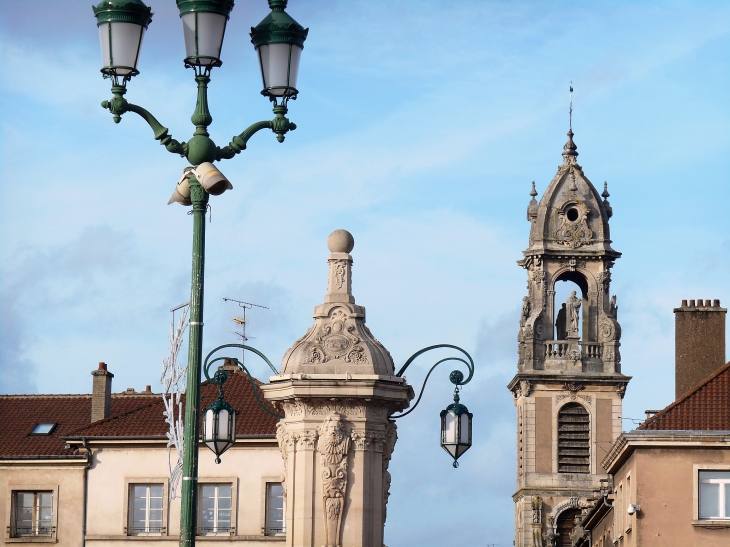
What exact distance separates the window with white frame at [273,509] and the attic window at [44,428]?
6839 mm

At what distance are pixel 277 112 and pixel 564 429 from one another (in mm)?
72493

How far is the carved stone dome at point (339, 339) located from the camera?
81.1 ft

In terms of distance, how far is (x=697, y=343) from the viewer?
61094mm

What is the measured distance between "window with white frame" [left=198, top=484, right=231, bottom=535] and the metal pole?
30.9 metres

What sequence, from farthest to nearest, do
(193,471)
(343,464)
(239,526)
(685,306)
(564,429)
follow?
(564,429), (685,306), (239,526), (343,464), (193,471)

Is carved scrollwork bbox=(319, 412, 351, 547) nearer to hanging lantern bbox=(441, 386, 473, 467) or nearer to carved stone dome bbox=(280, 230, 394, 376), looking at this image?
carved stone dome bbox=(280, 230, 394, 376)

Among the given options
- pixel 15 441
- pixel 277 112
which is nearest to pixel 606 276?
pixel 15 441

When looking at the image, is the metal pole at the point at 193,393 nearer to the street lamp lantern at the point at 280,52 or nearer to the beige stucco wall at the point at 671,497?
the street lamp lantern at the point at 280,52

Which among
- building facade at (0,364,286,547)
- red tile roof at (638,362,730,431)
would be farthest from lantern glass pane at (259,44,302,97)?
building facade at (0,364,286,547)

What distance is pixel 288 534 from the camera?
25.1 meters

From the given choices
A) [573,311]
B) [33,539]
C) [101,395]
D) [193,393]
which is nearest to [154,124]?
[193,393]

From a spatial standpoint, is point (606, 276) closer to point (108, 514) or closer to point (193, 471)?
point (108, 514)

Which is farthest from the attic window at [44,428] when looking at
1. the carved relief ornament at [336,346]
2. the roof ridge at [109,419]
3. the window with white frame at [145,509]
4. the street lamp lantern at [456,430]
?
the street lamp lantern at [456,430]

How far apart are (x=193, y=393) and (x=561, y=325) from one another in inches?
2951
